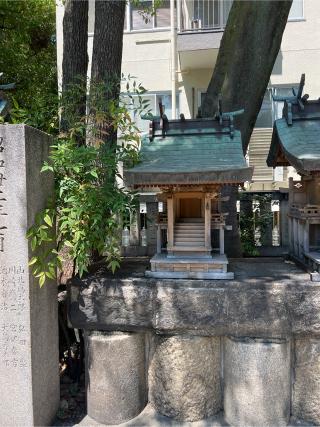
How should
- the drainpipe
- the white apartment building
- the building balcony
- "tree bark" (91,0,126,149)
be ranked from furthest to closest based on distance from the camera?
the white apartment building < the drainpipe < the building balcony < "tree bark" (91,0,126,149)

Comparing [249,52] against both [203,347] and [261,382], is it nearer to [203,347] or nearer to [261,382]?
[203,347]

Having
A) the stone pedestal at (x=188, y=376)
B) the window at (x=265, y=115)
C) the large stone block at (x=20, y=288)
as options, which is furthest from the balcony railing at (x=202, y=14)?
the stone pedestal at (x=188, y=376)

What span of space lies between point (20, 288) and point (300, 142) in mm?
2985

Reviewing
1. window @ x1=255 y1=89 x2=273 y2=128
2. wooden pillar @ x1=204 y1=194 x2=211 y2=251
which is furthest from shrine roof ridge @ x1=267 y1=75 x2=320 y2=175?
window @ x1=255 y1=89 x2=273 y2=128

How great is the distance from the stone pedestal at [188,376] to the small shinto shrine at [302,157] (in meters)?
1.39

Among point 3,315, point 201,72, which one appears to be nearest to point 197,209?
point 3,315

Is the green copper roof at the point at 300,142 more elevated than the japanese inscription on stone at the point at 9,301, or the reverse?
the green copper roof at the point at 300,142

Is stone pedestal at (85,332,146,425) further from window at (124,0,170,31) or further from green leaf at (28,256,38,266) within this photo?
window at (124,0,170,31)

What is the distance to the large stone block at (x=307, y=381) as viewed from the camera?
11.4 ft

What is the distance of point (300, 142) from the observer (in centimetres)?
358

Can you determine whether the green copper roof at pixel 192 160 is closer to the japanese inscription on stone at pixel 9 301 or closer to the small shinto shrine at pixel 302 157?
the small shinto shrine at pixel 302 157

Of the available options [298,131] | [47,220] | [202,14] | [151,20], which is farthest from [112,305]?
[202,14]

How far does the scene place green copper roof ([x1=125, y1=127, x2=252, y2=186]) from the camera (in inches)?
129

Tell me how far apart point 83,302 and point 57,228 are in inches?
31.0
